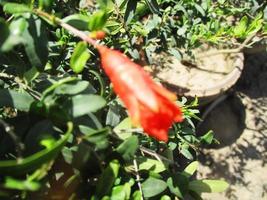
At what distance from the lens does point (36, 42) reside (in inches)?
37.3

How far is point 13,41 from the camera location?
754 millimetres

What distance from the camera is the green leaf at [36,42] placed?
3.04 ft

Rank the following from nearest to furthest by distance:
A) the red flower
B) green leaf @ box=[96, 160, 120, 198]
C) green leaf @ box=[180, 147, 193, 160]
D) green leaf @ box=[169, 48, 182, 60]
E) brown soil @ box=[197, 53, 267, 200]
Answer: the red flower < green leaf @ box=[96, 160, 120, 198] < green leaf @ box=[180, 147, 193, 160] < green leaf @ box=[169, 48, 182, 60] < brown soil @ box=[197, 53, 267, 200]

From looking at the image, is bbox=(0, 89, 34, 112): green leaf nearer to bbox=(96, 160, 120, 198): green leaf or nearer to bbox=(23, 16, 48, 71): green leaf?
bbox=(23, 16, 48, 71): green leaf

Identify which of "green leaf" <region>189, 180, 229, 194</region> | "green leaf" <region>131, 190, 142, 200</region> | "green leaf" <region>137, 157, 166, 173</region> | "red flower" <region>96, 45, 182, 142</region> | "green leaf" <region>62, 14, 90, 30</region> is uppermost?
"green leaf" <region>62, 14, 90, 30</region>

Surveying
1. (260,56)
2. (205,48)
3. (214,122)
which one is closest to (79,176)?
(205,48)

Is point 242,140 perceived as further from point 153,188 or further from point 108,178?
point 108,178

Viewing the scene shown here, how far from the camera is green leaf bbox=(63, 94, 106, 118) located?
0.85 m

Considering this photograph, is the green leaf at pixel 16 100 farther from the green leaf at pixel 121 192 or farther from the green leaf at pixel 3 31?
the green leaf at pixel 121 192

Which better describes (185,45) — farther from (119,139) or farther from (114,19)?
(119,139)

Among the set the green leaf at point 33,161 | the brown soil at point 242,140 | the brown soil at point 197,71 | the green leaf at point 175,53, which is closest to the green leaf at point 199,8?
the green leaf at point 175,53

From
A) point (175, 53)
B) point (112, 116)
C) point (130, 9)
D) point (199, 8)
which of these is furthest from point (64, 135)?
point (199, 8)

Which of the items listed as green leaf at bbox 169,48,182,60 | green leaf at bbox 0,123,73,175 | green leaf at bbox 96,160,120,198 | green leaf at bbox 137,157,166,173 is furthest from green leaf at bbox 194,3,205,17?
green leaf at bbox 0,123,73,175

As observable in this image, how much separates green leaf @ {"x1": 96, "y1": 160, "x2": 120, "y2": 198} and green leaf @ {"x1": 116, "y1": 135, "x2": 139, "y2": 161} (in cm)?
2
